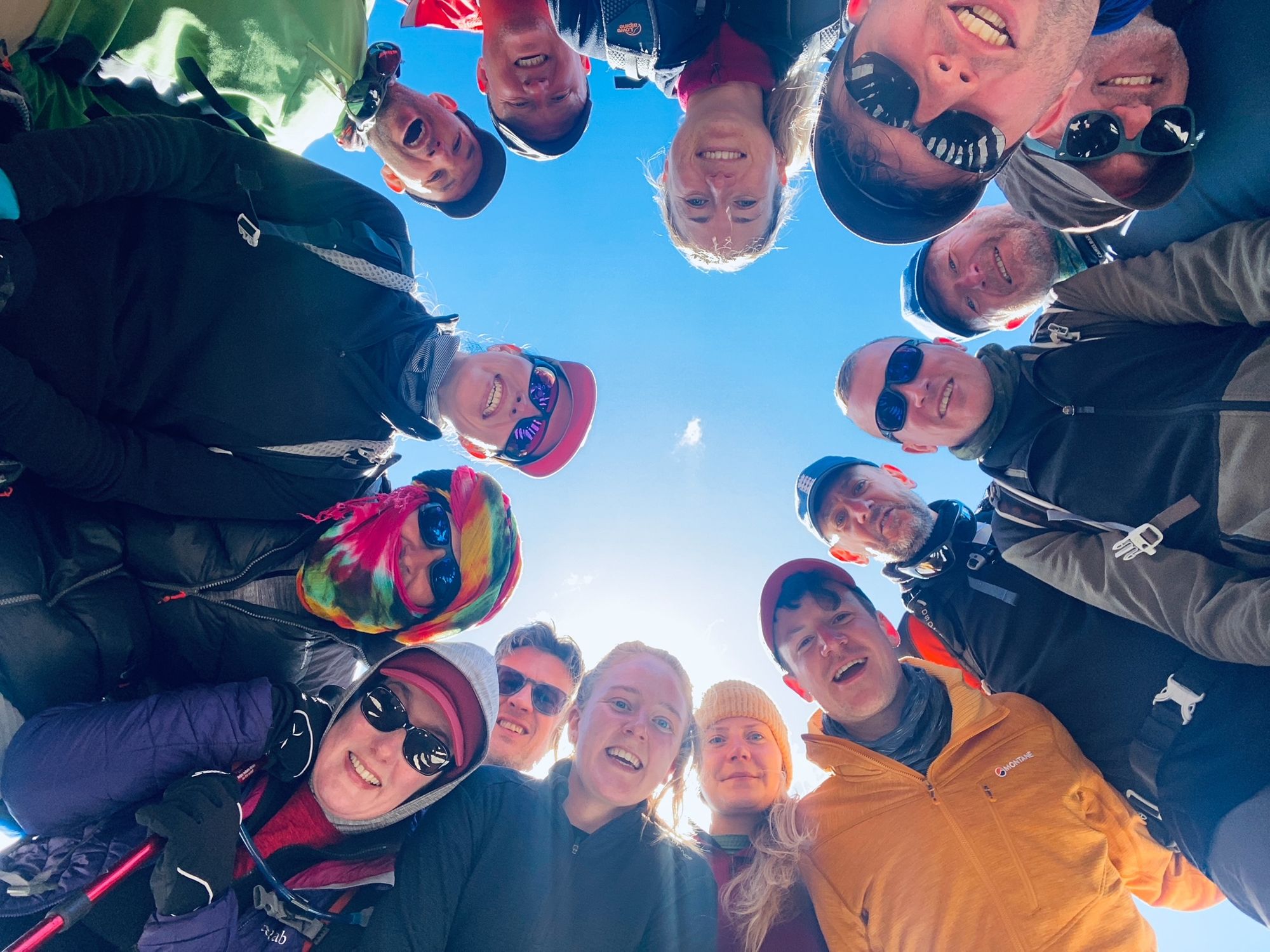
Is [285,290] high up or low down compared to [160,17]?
down

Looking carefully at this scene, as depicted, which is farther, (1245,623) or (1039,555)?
(1039,555)

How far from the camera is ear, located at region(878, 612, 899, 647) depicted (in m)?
5.50

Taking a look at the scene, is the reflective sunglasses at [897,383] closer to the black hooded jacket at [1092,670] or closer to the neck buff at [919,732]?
the black hooded jacket at [1092,670]

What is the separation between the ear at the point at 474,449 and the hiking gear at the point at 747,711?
2976 mm

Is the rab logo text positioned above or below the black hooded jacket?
below

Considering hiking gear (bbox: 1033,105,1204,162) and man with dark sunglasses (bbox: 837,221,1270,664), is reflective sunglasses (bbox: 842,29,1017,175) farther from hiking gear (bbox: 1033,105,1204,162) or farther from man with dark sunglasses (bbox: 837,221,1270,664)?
man with dark sunglasses (bbox: 837,221,1270,664)

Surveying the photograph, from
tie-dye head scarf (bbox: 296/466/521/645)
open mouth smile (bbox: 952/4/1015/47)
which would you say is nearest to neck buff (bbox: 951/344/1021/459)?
open mouth smile (bbox: 952/4/1015/47)

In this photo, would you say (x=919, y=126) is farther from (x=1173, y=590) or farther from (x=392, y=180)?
(x=392, y=180)

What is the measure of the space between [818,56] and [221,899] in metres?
6.39

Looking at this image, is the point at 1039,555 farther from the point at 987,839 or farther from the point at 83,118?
the point at 83,118

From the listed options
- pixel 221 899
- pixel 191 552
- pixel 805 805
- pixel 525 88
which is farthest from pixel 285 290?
pixel 805 805

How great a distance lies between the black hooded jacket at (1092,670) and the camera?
3.51 metres

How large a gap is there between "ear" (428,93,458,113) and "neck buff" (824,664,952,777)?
6.60 metres

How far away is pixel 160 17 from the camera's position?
3.76m
